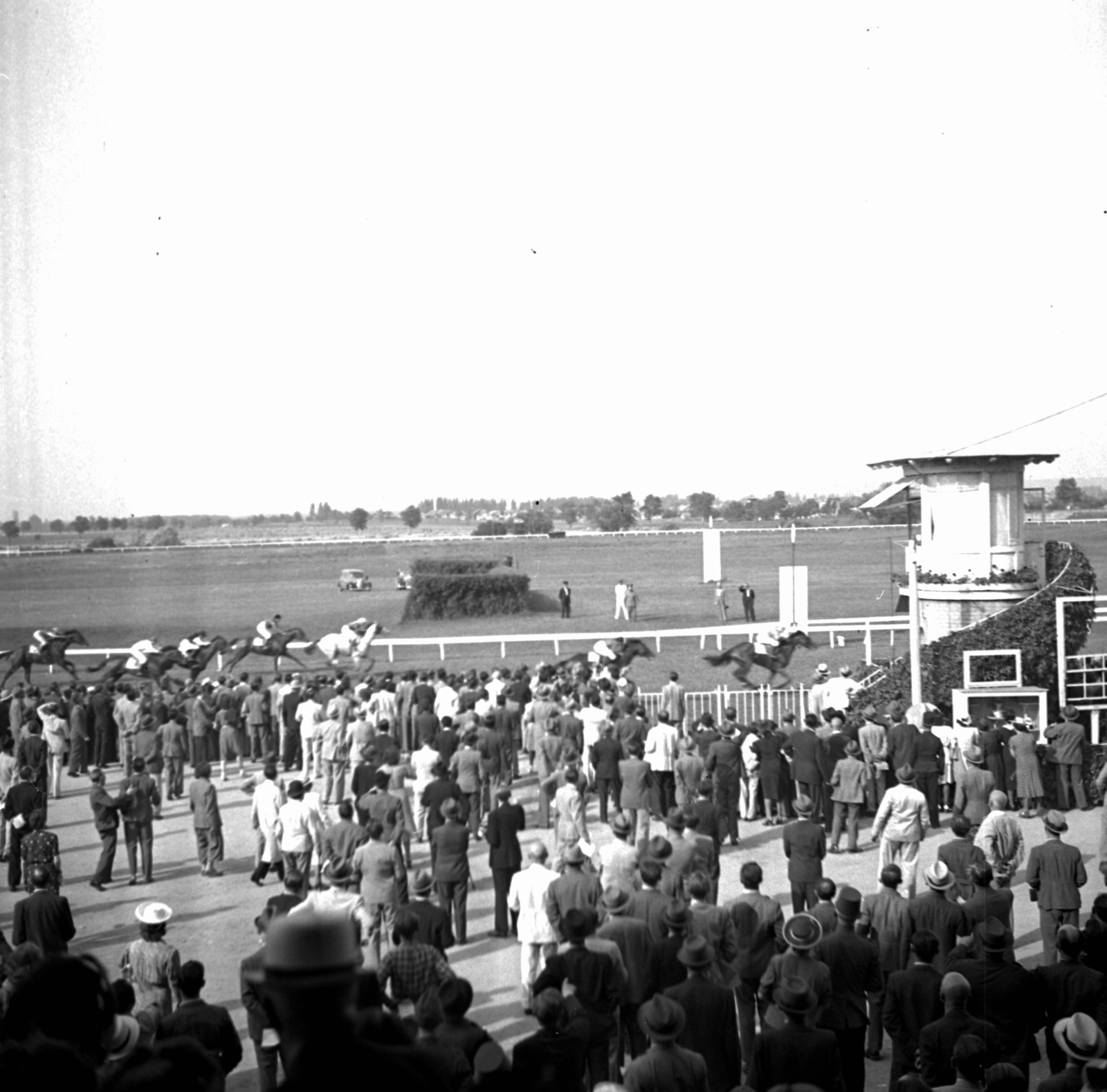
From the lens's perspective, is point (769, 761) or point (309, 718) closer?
point (769, 761)

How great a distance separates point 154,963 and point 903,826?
5.47m

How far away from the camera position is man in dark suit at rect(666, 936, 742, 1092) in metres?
5.37

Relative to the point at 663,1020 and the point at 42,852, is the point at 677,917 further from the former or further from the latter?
the point at 42,852

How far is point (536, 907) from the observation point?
7.23 meters

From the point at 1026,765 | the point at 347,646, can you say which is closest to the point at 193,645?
the point at 347,646

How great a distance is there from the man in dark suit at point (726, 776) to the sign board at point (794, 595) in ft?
32.2

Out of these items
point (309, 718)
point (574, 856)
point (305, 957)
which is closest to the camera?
point (305, 957)

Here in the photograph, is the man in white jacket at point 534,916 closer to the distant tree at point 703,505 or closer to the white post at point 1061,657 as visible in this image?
the white post at point 1061,657

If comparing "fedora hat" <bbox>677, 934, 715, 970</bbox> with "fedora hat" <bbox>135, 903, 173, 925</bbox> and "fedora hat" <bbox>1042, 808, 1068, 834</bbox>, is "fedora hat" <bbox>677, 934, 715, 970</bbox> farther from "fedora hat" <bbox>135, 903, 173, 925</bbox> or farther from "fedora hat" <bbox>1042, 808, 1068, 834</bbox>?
"fedora hat" <bbox>1042, 808, 1068, 834</bbox>

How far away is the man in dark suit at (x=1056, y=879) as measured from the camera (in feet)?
24.9

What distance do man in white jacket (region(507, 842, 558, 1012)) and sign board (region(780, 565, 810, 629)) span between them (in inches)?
552

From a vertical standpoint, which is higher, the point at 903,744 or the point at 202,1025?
the point at 202,1025

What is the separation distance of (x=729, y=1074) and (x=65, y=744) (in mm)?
11968

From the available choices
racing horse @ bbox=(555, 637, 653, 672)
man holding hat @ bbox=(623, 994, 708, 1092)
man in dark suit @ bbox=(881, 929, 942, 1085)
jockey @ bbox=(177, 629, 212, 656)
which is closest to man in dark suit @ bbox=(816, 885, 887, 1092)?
man in dark suit @ bbox=(881, 929, 942, 1085)
